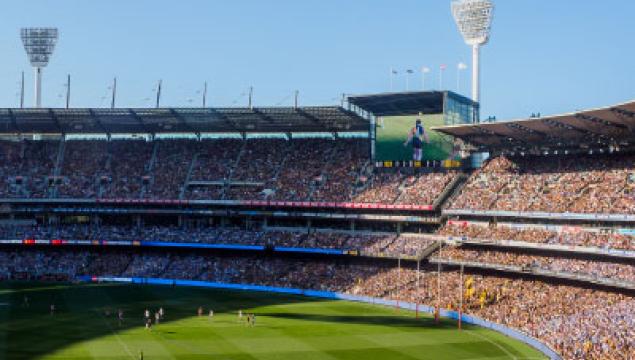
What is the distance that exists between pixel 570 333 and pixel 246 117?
163ft

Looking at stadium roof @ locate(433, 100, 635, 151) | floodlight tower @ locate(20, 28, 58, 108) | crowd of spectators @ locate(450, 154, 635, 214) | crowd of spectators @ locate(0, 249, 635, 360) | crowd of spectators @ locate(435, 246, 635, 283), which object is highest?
floodlight tower @ locate(20, 28, 58, 108)

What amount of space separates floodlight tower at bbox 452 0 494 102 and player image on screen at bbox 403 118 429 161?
45.2 ft

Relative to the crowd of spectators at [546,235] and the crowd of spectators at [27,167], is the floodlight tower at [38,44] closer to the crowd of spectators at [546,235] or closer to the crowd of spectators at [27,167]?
the crowd of spectators at [27,167]

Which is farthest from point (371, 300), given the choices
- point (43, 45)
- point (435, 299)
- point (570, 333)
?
point (43, 45)

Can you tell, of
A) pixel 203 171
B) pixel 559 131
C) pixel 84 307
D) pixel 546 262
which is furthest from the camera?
pixel 203 171

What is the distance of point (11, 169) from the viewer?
9694 centimetres

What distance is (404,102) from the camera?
84.8 m

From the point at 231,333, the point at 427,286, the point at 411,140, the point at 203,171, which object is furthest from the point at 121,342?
the point at 203,171

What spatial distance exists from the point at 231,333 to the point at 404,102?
39.4 metres

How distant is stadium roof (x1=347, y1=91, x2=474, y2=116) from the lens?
82875mm

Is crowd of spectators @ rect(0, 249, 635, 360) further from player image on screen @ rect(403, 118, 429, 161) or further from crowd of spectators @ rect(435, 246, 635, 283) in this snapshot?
player image on screen @ rect(403, 118, 429, 161)

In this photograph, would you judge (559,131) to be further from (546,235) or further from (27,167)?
(27,167)

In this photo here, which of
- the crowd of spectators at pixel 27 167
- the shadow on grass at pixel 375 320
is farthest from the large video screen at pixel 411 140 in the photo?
the crowd of spectators at pixel 27 167

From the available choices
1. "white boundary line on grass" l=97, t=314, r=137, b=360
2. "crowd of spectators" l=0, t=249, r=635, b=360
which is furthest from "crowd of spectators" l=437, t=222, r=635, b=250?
"white boundary line on grass" l=97, t=314, r=137, b=360
